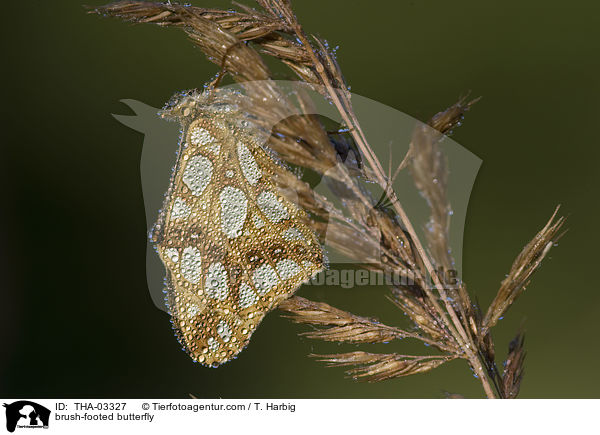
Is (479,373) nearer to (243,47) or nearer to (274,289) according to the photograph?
(274,289)
